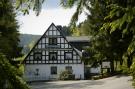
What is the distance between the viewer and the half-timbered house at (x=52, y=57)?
184 ft

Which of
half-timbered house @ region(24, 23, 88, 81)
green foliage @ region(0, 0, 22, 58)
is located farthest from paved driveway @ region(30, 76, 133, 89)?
half-timbered house @ region(24, 23, 88, 81)

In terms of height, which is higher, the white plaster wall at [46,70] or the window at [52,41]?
the window at [52,41]

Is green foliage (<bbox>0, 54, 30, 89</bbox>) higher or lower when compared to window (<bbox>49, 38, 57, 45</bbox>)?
lower

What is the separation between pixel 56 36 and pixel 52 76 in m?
5.60

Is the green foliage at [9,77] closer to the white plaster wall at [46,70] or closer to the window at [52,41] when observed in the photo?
the white plaster wall at [46,70]

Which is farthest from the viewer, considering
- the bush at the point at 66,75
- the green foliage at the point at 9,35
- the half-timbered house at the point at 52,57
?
the half-timbered house at the point at 52,57

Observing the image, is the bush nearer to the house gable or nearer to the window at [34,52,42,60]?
the house gable

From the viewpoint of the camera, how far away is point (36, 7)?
3.86m

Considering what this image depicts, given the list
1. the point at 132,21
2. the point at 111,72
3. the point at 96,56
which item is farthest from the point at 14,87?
the point at 111,72

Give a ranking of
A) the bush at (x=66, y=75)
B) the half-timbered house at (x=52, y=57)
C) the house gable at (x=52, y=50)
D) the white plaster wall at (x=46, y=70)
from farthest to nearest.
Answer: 1. the house gable at (x=52, y=50)
2. the half-timbered house at (x=52, y=57)
3. the white plaster wall at (x=46, y=70)
4. the bush at (x=66, y=75)

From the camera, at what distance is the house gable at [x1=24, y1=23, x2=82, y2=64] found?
56.5 meters

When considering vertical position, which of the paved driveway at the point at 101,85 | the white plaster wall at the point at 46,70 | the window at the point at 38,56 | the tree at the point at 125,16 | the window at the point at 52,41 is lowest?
the paved driveway at the point at 101,85

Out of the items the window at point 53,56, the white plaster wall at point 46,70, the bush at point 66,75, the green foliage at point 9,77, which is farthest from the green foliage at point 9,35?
the green foliage at point 9,77

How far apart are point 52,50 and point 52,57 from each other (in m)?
1.00
